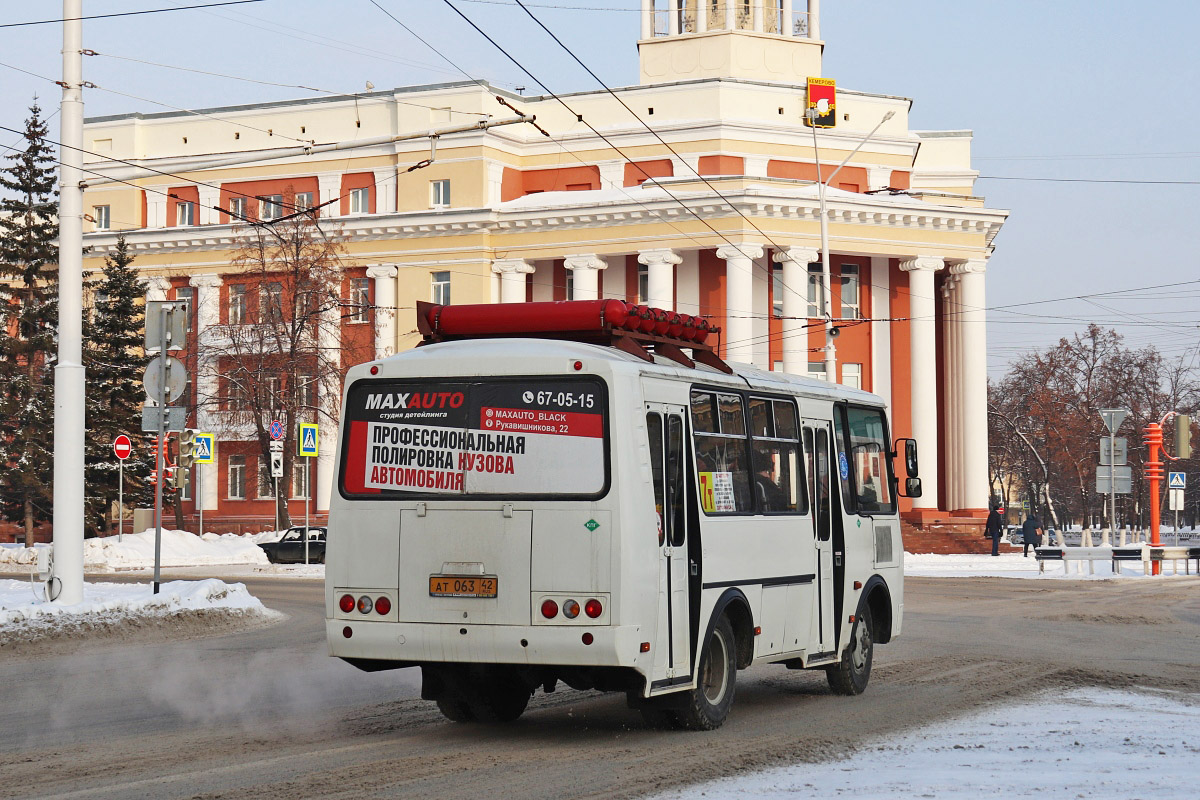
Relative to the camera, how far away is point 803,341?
58469 mm

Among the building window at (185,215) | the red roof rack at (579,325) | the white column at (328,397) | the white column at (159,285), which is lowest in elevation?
the red roof rack at (579,325)

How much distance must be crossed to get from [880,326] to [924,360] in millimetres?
2689

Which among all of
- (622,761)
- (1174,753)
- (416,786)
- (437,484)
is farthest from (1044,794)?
(437,484)

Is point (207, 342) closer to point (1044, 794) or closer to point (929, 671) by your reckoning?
point (929, 671)

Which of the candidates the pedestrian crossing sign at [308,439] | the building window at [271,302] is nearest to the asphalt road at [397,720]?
the pedestrian crossing sign at [308,439]

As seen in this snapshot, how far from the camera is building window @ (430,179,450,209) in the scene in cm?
6125

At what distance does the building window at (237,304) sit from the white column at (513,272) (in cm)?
932

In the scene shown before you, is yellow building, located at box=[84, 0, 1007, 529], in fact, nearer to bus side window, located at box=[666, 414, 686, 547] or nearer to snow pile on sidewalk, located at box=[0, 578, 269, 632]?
snow pile on sidewalk, located at box=[0, 578, 269, 632]

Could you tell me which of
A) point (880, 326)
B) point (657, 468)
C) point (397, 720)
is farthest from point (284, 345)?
point (657, 468)

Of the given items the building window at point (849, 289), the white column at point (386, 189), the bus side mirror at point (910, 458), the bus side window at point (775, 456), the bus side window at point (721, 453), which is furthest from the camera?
the white column at point (386, 189)

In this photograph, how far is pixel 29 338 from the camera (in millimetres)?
55469

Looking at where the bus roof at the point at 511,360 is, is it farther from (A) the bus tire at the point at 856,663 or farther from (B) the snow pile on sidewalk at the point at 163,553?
(B) the snow pile on sidewalk at the point at 163,553

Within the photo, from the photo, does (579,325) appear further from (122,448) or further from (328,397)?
(328,397)

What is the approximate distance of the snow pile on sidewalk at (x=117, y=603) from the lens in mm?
18953
